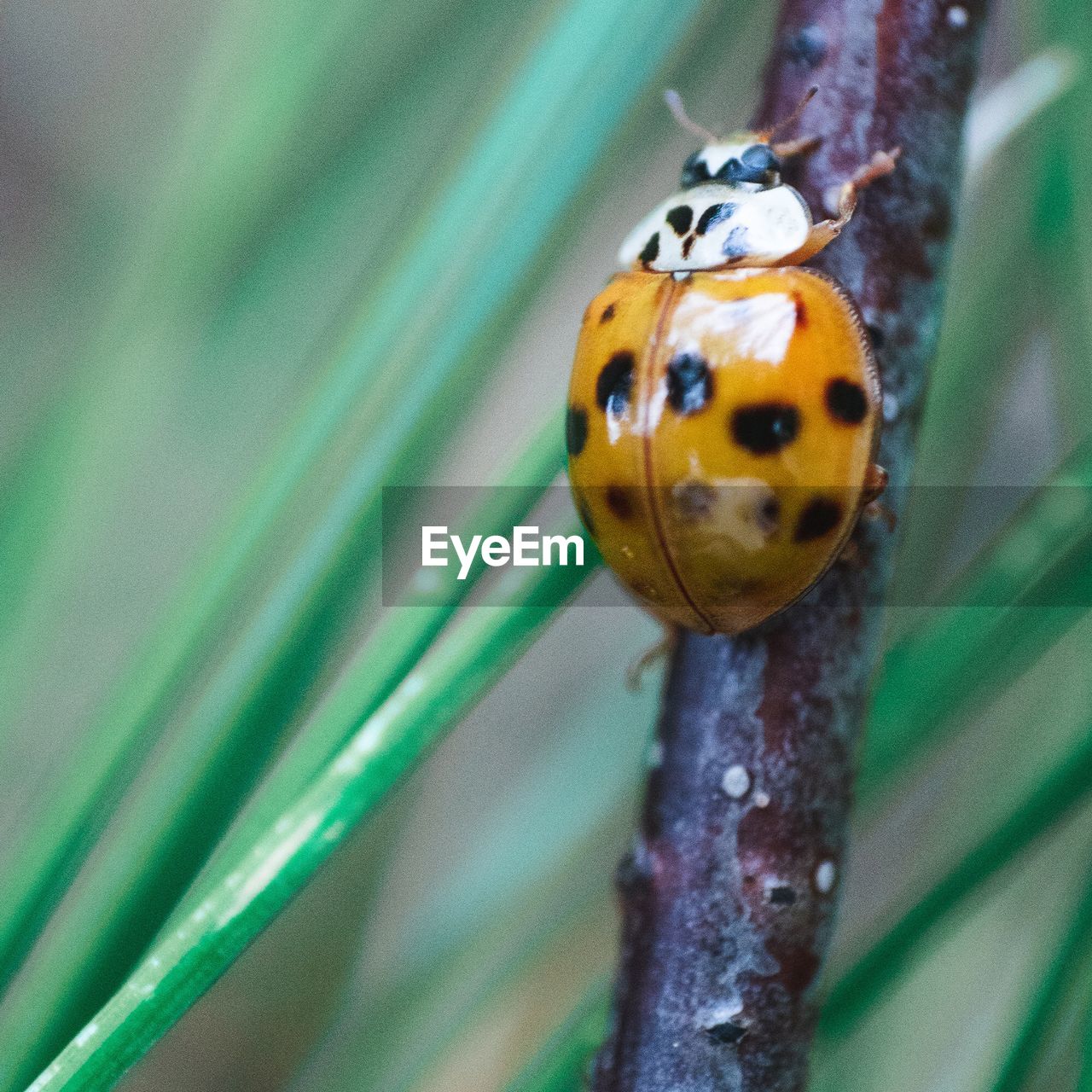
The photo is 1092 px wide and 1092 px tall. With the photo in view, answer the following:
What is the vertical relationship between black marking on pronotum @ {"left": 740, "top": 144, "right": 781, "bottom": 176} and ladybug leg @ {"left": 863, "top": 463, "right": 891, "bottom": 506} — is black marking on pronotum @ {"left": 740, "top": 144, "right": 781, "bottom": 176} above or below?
above

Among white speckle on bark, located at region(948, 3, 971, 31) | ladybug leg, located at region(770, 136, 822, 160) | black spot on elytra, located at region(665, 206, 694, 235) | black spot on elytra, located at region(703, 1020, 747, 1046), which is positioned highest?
white speckle on bark, located at region(948, 3, 971, 31)

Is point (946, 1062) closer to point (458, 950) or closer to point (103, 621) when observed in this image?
point (458, 950)

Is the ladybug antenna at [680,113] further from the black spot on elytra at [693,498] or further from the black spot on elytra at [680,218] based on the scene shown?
the black spot on elytra at [693,498]

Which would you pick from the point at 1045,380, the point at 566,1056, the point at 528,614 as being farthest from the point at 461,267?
the point at 1045,380

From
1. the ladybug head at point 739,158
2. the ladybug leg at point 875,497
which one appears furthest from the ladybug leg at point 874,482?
the ladybug head at point 739,158

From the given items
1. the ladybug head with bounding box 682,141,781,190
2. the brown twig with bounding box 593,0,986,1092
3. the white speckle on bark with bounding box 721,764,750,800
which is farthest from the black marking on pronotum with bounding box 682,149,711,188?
the white speckle on bark with bounding box 721,764,750,800

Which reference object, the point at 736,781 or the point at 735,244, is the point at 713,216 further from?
the point at 736,781

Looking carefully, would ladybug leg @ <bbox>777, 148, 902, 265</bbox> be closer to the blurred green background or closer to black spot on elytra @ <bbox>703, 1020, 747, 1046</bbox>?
the blurred green background
